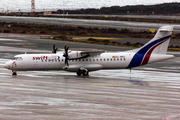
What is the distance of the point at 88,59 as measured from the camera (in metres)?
37.7

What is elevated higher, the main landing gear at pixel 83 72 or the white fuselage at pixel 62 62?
the white fuselage at pixel 62 62

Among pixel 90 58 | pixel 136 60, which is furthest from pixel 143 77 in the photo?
pixel 90 58

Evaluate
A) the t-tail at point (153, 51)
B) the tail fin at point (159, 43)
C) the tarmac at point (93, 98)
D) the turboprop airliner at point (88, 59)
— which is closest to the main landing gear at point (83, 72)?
the turboprop airliner at point (88, 59)

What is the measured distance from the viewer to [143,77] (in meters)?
36.8

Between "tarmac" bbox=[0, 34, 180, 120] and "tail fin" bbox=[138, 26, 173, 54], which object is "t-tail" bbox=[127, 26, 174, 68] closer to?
"tail fin" bbox=[138, 26, 173, 54]

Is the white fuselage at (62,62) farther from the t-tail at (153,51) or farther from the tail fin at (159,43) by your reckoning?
the tail fin at (159,43)

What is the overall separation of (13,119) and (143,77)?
22527mm

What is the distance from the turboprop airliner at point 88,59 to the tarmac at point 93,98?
1.43 metres

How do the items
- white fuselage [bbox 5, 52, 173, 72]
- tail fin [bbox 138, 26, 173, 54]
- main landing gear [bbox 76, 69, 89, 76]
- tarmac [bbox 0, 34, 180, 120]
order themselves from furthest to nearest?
tail fin [bbox 138, 26, 173, 54]
main landing gear [bbox 76, 69, 89, 76]
white fuselage [bbox 5, 52, 173, 72]
tarmac [bbox 0, 34, 180, 120]

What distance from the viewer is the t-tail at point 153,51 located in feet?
124

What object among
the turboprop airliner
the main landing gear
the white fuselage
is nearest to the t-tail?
the turboprop airliner

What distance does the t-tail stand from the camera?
3778cm

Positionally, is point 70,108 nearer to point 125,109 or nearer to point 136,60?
point 125,109

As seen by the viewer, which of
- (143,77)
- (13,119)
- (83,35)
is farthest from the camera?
(83,35)
